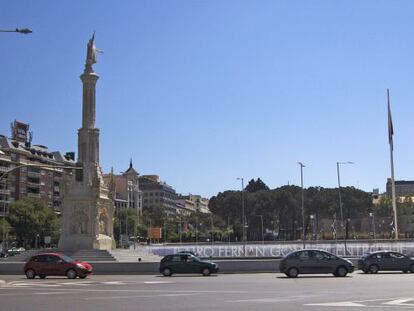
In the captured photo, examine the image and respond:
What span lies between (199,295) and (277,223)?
133392 mm

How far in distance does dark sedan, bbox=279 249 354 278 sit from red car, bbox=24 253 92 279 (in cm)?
1097

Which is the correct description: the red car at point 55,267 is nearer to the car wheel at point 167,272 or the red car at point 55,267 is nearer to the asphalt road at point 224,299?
the car wheel at point 167,272

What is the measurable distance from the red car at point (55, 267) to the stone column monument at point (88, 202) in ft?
56.7

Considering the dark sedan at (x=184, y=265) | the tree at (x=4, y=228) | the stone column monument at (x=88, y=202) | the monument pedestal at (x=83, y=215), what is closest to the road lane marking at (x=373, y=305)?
the dark sedan at (x=184, y=265)

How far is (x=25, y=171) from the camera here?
456ft

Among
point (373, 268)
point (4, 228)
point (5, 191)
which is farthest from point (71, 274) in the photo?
point (5, 191)

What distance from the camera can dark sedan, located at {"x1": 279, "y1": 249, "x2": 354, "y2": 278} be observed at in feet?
105

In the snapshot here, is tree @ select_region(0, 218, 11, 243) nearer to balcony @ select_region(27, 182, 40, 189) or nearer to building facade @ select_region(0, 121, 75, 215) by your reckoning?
building facade @ select_region(0, 121, 75, 215)

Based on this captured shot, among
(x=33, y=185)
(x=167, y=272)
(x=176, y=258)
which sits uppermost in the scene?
(x=33, y=185)

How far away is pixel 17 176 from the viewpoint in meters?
137

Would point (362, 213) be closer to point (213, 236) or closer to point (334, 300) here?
point (213, 236)

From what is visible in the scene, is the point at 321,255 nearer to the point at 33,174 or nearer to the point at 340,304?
the point at 340,304

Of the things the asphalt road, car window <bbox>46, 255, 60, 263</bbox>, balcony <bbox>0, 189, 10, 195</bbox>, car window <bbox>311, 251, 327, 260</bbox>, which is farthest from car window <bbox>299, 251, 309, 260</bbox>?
balcony <bbox>0, 189, 10, 195</bbox>

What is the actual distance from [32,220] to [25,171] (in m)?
28.7
